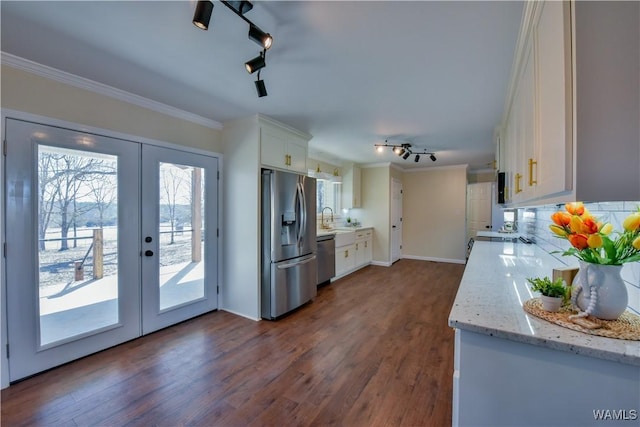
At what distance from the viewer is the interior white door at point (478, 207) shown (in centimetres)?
657

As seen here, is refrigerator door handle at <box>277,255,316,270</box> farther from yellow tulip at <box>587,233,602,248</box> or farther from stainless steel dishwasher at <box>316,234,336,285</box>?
yellow tulip at <box>587,233,602,248</box>

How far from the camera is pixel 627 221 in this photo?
90 centimetres

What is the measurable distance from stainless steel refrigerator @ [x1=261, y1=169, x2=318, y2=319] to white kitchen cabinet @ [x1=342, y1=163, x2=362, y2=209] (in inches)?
96.5

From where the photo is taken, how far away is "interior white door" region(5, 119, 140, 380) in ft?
6.59

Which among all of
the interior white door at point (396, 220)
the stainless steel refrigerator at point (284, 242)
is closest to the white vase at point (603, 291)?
the stainless steel refrigerator at point (284, 242)

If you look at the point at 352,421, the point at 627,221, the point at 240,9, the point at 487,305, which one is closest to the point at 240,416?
the point at 352,421

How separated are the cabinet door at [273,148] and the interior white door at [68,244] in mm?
1271

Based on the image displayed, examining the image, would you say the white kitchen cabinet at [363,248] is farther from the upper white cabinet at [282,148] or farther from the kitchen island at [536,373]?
the kitchen island at [536,373]

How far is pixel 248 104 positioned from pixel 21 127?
1.76m

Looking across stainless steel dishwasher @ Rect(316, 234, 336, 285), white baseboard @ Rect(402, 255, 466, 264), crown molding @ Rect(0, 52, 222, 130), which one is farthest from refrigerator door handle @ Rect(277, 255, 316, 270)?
white baseboard @ Rect(402, 255, 466, 264)

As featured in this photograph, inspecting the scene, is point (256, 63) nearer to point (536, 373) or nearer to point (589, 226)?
point (589, 226)

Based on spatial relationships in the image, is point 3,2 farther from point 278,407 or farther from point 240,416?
point 278,407

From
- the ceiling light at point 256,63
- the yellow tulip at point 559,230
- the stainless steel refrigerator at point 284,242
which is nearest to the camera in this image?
the yellow tulip at point 559,230

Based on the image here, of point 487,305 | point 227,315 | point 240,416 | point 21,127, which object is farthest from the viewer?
point 227,315
